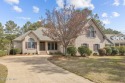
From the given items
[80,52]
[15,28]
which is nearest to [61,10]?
[80,52]

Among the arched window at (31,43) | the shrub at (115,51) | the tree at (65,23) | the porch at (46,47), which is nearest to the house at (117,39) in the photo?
the shrub at (115,51)

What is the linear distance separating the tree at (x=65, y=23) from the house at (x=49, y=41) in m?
9.27

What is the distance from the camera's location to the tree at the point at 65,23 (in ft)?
74.0

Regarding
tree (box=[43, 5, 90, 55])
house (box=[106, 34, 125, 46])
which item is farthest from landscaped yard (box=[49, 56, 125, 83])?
house (box=[106, 34, 125, 46])

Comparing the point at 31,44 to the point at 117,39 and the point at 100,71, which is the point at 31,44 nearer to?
the point at 100,71

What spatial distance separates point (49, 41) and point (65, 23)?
1246 cm

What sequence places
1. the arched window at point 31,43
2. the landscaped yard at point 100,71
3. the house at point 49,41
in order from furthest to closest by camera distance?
the arched window at point 31,43
the house at point 49,41
the landscaped yard at point 100,71

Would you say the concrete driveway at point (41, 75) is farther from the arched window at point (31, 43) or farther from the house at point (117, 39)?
the house at point (117, 39)

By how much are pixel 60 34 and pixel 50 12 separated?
3.52 meters

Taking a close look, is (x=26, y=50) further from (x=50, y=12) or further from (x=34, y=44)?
(x=50, y=12)

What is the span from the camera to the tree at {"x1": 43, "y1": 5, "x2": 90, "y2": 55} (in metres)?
22.6

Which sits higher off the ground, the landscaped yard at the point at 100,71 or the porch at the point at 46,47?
the porch at the point at 46,47

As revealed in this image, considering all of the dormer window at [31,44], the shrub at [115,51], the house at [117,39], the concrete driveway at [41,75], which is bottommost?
the concrete driveway at [41,75]

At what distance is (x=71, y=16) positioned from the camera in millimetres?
22953
